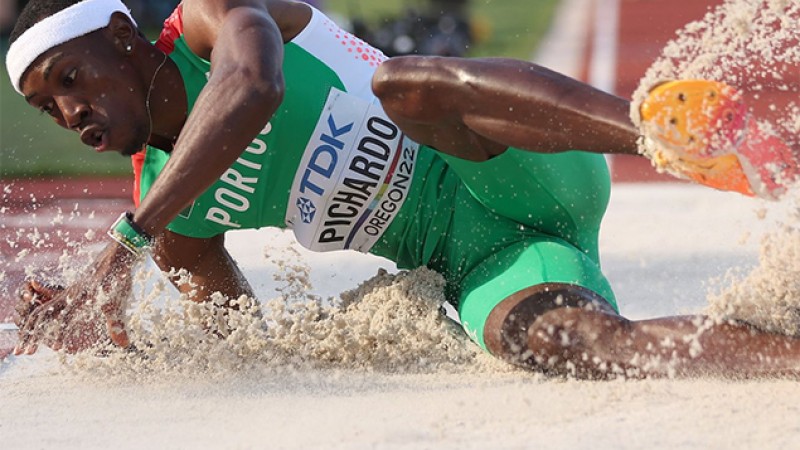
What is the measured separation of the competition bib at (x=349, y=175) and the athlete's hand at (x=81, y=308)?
50cm

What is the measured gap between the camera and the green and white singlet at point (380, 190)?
3.09 metres

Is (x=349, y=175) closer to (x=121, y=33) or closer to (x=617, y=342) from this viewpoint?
(x=121, y=33)

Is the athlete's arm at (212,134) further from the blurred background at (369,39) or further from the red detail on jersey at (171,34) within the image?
the blurred background at (369,39)

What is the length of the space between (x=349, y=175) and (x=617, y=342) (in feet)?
2.58

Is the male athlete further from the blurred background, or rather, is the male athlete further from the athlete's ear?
the blurred background

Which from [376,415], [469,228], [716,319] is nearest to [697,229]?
[469,228]

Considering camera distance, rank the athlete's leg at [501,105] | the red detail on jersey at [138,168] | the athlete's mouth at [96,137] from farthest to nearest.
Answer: the red detail on jersey at [138,168] → the athlete's mouth at [96,137] → the athlete's leg at [501,105]

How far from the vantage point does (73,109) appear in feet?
9.77

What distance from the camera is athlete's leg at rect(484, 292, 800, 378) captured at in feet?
8.82

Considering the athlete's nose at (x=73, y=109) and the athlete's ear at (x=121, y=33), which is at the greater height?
the athlete's ear at (x=121, y=33)

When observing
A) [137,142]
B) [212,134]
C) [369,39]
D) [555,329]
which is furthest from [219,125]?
[369,39]

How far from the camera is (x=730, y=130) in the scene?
246 cm

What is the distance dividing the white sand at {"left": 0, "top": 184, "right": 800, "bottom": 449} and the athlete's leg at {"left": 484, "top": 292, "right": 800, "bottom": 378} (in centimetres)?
5

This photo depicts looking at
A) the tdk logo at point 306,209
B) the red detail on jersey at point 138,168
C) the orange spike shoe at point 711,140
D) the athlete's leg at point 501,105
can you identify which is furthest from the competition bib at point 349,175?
the orange spike shoe at point 711,140
